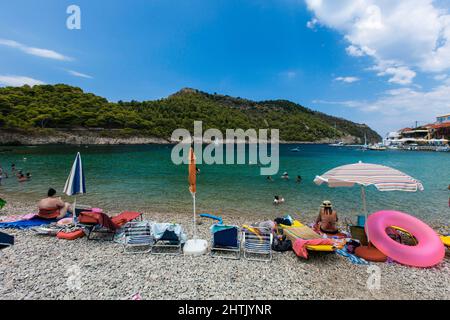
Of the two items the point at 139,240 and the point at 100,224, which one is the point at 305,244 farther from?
the point at 100,224

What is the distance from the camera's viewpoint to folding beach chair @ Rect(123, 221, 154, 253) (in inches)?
245

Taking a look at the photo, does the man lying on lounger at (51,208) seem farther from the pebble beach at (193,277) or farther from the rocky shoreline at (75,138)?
the rocky shoreline at (75,138)

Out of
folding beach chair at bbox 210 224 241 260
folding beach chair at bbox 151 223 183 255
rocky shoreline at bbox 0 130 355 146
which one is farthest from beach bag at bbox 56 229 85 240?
rocky shoreline at bbox 0 130 355 146

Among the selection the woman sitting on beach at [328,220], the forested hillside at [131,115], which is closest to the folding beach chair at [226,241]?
the woman sitting on beach at [328,220]

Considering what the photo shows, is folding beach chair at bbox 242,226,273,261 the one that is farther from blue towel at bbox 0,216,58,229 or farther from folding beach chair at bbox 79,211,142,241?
blue towel at bbox 0,216,58,229

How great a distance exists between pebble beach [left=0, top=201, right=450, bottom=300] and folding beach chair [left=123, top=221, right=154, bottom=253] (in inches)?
11.0

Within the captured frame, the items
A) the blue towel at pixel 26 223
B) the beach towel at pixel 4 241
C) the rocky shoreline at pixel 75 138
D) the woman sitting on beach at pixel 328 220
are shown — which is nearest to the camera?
the beach towel at pixel 4 241

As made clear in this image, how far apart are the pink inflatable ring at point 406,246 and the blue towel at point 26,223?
10.8 m

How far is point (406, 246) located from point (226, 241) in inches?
182

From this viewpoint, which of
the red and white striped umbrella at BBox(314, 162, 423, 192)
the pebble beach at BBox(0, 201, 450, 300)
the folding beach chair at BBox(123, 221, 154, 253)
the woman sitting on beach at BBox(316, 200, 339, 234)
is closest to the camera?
the pebble beach at BBox(0, 201, 450, 300)

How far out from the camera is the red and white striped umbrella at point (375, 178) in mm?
5535

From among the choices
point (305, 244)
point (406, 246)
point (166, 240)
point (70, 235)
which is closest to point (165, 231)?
point (166, 240)
